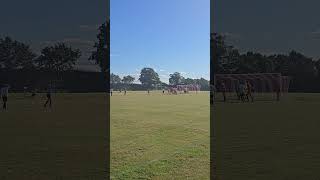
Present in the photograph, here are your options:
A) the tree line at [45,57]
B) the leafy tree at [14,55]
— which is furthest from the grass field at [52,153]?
the leafy tree at [14,55]

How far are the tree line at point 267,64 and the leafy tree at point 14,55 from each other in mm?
27923

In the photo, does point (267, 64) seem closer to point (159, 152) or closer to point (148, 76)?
point (159, 152)

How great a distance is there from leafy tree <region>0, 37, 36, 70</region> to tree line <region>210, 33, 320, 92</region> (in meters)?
27.9

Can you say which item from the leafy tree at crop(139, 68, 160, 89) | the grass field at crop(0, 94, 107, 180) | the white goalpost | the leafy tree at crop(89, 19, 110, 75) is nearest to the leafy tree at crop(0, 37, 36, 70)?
the leafy tree at crop(89, 19, 110, 75)

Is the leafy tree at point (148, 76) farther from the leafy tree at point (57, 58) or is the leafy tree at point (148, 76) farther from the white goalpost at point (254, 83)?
the white goalpost at point (254, 83)

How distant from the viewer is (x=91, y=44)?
6194cm

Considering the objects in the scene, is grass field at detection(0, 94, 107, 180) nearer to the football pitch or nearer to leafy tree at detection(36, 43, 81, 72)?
the football pitch

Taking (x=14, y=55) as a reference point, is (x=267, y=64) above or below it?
below

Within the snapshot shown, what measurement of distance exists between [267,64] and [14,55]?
38.3 m

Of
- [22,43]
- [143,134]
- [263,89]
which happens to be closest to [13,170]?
[143,134]

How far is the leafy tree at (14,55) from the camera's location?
58312 mm

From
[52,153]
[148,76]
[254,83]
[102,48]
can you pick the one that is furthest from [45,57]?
[148,76]

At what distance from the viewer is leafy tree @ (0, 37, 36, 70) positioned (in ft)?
191

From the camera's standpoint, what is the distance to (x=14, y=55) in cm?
5966
